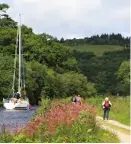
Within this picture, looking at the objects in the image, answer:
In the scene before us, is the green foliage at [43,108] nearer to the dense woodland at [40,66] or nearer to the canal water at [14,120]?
the canal water at [14,120]

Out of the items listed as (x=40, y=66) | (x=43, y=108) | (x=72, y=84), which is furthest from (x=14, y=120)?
(x=72, y=84)

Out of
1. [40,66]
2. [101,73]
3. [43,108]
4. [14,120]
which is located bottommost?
[14,120]

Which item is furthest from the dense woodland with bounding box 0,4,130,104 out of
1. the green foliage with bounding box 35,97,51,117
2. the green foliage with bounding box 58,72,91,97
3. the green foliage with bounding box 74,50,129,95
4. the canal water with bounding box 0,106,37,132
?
the green foliage with bounding box 74,50,129,95

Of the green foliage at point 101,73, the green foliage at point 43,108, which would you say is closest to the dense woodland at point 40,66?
the green foliage at point 43,108

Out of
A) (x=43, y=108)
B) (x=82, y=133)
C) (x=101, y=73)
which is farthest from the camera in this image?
(x=101, y=73)

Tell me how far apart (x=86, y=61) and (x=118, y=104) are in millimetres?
150451

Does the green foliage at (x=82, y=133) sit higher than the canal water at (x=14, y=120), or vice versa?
the green foliage at (x=82, y=133)

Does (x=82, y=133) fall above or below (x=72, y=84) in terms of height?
above

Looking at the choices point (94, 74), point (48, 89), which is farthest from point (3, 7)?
point (94, 74)

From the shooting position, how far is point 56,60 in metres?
98.9

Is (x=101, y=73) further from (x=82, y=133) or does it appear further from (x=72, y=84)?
(x=82, y=133)

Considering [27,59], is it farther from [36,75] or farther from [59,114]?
[59,114]

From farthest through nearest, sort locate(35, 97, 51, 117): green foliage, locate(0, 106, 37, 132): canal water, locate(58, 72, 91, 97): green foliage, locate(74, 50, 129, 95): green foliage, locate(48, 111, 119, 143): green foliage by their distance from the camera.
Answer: locate(74, 50, 129, 95): green foliage, locate(58, 72, 91, 97): green foliage, locate(35, 97, 51, 117): green foliage, locate(0, 106, 37, 132): canal water, locate(48, 111, 119, 143): green foliage

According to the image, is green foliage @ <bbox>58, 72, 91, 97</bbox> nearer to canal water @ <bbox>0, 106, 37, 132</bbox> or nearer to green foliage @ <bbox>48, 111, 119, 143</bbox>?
canal water @ <bbox>0, 106, 37, 132</bbox>
